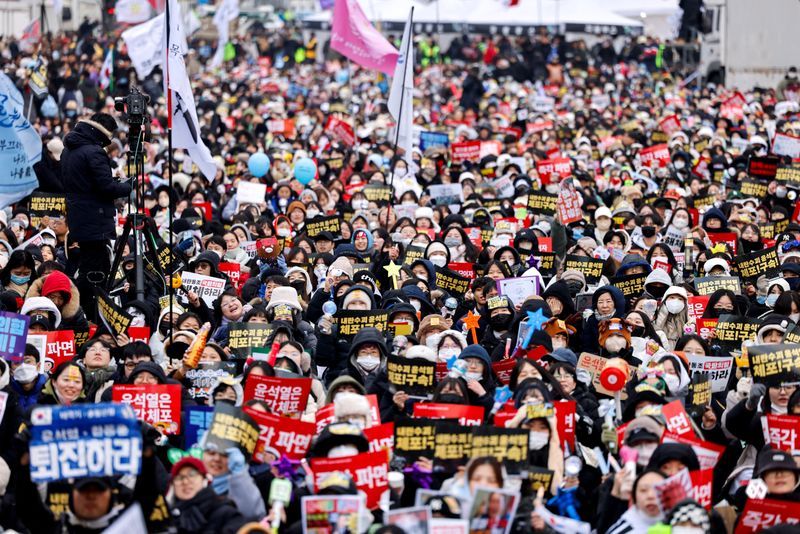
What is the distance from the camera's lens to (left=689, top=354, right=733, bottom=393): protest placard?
10383mm

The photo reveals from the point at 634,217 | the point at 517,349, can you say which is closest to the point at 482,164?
the point at 634,217

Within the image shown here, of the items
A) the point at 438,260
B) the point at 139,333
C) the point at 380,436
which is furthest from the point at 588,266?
the point at 380,436

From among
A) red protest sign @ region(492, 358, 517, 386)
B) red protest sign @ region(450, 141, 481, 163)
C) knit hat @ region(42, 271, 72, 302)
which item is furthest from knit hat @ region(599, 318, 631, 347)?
red protest sign @ region(450, 141, 481, 163)

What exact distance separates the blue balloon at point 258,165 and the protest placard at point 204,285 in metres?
8.07

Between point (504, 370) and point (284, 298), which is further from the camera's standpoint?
point (284, 298)

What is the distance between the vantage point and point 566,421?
28.6 feet

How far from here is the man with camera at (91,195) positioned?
38.5 feet

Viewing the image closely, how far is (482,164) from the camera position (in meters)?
21.9

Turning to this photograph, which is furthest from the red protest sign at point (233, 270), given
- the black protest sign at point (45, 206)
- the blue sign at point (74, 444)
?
the blue sign at point (74, 444)

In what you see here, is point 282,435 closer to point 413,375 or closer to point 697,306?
point 413,375

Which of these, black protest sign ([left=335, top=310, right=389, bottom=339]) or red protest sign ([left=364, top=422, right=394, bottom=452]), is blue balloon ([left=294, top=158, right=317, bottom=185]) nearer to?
black protest sign ([left=335, top=310, right=389, bottom=339])

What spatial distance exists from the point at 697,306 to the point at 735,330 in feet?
3.53

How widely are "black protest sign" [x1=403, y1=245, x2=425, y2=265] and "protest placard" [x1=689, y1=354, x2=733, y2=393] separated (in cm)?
434

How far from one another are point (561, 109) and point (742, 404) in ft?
80.7
